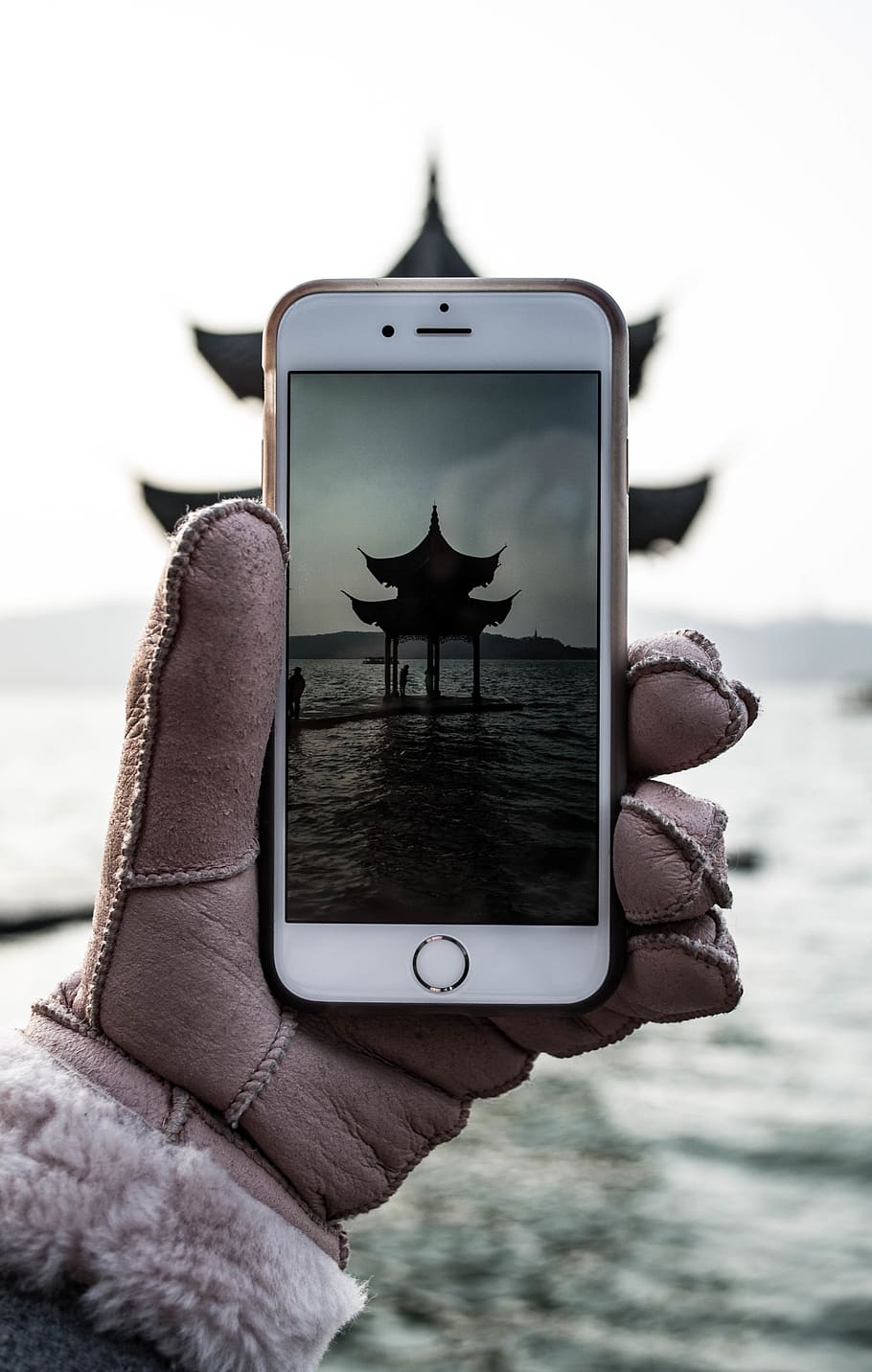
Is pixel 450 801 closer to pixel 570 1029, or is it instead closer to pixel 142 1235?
pixel 570 1029

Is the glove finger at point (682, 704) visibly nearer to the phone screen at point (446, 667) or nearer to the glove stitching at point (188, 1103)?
the phone screen at point (446, 667)

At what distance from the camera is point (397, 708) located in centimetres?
91

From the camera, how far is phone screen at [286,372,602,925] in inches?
35.1

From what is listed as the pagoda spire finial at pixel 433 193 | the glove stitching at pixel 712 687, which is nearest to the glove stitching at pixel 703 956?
the glove stitching at pixel 712 687

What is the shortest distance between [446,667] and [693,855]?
242 millimetres

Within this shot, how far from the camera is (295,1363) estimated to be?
2.51 ft

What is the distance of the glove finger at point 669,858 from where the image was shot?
2.65ft

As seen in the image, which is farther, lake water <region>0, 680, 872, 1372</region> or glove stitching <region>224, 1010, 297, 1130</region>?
lake water <region>0, 680, 872, 1372</region>

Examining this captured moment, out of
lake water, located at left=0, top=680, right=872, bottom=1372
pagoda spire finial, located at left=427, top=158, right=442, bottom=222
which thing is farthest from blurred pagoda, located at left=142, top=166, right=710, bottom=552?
lake water, located at left=0, top=680, right=872, bottom=1372

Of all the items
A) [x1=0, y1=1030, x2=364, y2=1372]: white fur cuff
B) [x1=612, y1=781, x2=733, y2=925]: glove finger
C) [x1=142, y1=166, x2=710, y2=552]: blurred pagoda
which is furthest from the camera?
[x1=142, y1=166, x2=710, y2=552]: blurred pagoda

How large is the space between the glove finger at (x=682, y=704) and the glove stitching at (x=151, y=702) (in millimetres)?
285

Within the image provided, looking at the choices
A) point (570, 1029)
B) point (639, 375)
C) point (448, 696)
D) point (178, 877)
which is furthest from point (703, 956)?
point (639, 375)

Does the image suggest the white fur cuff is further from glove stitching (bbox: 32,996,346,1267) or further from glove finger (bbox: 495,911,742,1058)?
glove finger (bbox: 495,911,742,1058)

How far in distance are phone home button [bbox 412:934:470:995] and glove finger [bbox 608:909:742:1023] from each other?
0.43 feet
